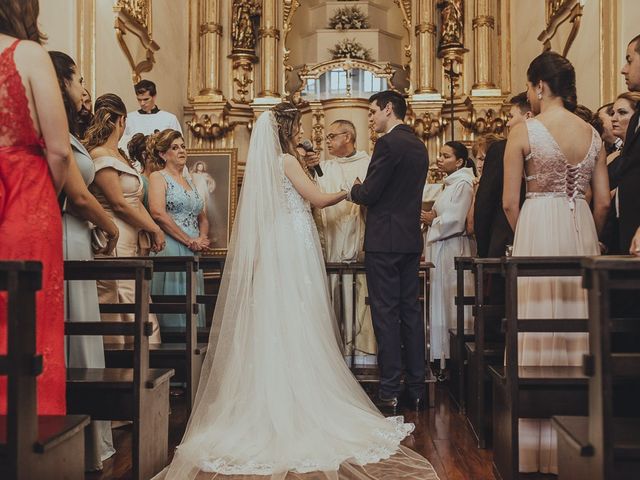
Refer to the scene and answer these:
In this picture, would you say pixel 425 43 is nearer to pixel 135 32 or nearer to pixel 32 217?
pixel 135 32

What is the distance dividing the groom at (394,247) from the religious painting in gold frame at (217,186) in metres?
2.86

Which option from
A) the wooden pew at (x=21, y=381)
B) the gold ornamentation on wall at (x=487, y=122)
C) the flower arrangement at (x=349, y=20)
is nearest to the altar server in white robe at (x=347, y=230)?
the wooden pew at (x=21, y=381)

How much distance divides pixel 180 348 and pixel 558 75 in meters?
2.44

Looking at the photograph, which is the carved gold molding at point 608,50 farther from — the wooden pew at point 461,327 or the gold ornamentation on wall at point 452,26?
the gold ornamentation on wall at point 452,26

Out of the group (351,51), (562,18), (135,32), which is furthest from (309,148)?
(351,51)

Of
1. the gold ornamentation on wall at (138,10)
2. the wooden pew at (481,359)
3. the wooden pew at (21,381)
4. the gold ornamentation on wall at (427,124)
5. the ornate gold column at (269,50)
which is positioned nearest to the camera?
the wooden pew at (21,381)

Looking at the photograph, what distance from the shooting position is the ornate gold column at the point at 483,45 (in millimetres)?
9688

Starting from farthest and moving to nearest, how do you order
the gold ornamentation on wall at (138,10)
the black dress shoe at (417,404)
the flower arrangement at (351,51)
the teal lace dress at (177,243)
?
the flower arrangement at (351,51) → the gold ornamentation on wall at (138,10) → the teal lace dress at (177,243) → the black dress shoe at (417,404)

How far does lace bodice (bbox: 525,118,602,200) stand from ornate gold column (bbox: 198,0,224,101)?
7.05 meters

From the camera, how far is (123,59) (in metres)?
7.53

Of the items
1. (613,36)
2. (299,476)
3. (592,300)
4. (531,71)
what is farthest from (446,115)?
(592,300)

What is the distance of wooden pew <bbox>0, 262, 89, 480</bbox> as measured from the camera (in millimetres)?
1818

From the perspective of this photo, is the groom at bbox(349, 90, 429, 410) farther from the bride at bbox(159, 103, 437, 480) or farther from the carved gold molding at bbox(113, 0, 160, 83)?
the carved gold molding at bbox(113, 0, 160, 83)

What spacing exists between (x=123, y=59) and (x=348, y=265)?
3.72 metres
